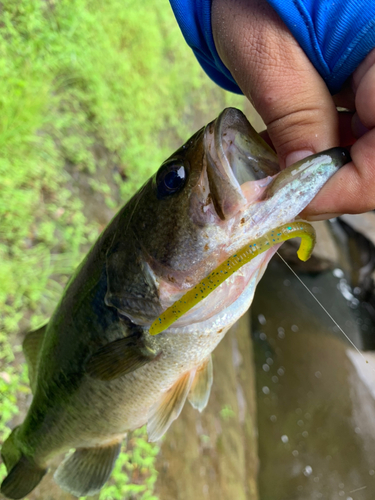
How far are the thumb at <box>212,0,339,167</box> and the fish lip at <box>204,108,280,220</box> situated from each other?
59 millimetres

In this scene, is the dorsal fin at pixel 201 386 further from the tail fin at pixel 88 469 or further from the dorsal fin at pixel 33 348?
the dorsal fin at pixel 33 348

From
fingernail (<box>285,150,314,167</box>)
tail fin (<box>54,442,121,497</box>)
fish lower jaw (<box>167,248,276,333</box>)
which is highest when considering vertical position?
fingernail (<box>285,150,314,167</box>)

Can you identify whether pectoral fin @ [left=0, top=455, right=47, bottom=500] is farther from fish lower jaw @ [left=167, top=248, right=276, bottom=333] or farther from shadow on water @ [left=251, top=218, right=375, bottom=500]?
shadow on water @ [left=251, top=218, right=375, bottom=500]

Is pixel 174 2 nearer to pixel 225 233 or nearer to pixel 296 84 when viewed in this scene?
pixel 296 84

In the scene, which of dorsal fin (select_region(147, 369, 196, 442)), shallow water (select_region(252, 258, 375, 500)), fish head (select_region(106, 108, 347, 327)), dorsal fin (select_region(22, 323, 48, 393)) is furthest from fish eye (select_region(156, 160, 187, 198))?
shallow water (select_region(252, 258, 375, 500))

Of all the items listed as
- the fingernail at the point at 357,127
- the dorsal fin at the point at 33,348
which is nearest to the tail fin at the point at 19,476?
the dorsal fin at the point at 33,348

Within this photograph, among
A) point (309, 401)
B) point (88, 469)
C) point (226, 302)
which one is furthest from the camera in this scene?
point (309, 401)

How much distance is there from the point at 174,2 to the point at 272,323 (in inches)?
205

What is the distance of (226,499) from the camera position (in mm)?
3748

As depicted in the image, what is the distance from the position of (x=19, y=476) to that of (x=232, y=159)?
1.88 m

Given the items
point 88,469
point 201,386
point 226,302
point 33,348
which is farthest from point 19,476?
point 226,302

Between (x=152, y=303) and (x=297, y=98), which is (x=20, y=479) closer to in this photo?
(x=152, y=303)

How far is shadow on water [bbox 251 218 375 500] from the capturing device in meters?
4.44

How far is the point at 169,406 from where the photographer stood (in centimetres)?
152
